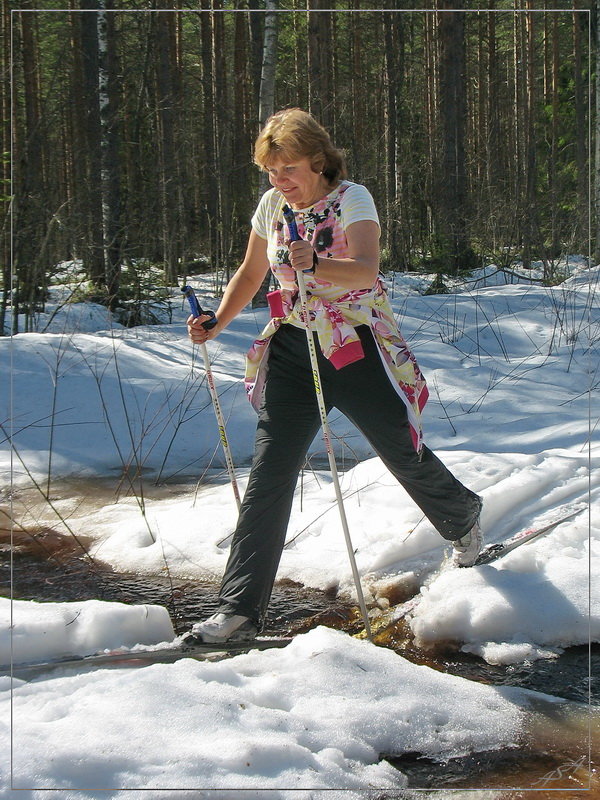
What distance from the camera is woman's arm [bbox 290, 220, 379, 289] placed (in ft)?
9.46

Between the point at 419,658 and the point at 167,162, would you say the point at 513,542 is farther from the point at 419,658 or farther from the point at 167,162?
the point at 167,162

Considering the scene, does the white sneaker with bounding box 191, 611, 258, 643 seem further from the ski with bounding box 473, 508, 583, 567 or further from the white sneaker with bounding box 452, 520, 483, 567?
the ski with bounding box 473, 508, 583, 567

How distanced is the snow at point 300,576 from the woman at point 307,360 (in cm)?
39

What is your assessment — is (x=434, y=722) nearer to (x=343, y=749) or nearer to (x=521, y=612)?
(x=343, y=749)

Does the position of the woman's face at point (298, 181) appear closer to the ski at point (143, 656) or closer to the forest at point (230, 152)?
the forest at point (230, 152)

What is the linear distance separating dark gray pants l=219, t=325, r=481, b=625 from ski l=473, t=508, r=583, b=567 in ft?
2.00

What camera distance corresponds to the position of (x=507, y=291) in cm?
1075

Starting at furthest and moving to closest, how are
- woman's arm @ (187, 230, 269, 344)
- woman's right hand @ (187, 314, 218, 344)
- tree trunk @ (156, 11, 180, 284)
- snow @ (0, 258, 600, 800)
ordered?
tree trunk @ (156, 11, 180, 284) < woman's arm @ (187, 230, 269, 344) < woman's right hand @ (187, 314, 218, 344) < snow @ (0, 258, 600, 800)

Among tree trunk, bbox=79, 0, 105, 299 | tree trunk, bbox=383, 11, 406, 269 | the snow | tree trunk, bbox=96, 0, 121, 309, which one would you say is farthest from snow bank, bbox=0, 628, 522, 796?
tree trunk, bbox=383, 11, 406, 269

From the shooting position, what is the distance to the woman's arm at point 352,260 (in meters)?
2.88

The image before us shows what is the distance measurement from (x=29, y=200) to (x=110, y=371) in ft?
12.1

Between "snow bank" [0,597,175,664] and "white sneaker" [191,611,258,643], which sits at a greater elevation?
"white sneaker" [191,611,258,643]

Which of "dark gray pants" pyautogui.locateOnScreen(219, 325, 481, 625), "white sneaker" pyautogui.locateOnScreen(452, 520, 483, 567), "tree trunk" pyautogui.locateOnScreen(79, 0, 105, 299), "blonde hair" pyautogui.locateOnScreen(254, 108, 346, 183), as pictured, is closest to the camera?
"blonde hair" pyautogui.locateOnScreen(254, 108, 346, 183)

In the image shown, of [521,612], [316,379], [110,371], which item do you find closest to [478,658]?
[521,612]
